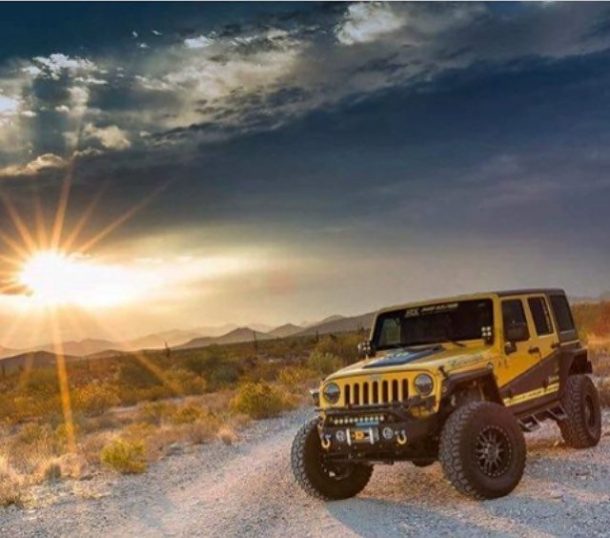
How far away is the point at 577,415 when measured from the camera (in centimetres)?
1277

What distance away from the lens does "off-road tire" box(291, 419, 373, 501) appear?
36.6 ft

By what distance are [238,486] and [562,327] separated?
535 cm

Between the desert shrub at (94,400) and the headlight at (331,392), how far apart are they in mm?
23037

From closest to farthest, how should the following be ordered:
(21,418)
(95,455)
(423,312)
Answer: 1. (423,312)
2. (95,455)
3. (21,418)

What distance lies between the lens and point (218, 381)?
40562mm

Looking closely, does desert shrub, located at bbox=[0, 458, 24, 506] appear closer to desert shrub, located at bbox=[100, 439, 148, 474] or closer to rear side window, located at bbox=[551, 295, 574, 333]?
desert shrub, located at bbox=[100, 439, 148, 474]

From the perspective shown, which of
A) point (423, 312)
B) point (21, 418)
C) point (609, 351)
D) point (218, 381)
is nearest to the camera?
point (423, 312)

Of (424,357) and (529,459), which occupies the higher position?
(424,357)

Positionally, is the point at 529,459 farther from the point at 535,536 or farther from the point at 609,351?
the point at 609,351

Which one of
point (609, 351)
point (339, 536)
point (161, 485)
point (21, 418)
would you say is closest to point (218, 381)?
point (21, 418)

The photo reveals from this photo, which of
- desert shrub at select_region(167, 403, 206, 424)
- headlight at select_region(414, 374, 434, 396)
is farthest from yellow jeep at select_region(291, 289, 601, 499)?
desert shrub at select_region(167, 403, 206, 424)

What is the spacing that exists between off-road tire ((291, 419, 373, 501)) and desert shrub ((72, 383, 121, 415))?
886 inches

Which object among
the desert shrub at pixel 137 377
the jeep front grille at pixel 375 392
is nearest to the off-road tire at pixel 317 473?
the jeep front grille at pixel 375 392

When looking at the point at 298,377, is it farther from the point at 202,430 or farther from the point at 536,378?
the point at 536,378
